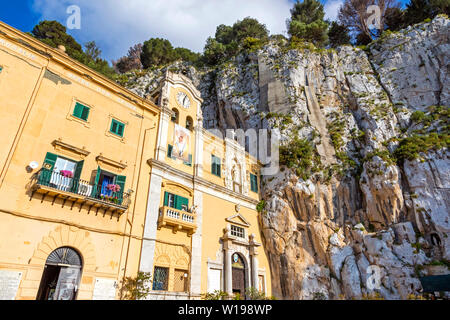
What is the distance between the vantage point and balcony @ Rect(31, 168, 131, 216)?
13.1 m

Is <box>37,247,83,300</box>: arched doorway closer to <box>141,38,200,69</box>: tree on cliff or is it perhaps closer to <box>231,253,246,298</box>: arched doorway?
<box>231,253,246,298</box>: arched doorway

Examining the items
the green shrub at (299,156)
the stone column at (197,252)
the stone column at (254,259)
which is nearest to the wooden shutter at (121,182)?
the stone column at (197,252)

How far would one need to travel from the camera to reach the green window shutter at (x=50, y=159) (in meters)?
13.8

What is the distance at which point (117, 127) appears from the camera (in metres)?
17.5

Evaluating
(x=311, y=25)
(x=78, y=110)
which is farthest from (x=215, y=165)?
(x=311, y=25)

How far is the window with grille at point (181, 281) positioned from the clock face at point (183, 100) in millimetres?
12486

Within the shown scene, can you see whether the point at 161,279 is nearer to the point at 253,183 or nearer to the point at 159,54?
the point at 253,183

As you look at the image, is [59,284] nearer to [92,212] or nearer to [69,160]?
[92,212]

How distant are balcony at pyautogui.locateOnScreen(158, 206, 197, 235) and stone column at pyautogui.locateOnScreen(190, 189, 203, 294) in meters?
0.68

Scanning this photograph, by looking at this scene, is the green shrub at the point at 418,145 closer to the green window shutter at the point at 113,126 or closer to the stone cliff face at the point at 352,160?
the stone cliff face at the point at 352,160

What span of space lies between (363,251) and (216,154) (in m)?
13.3

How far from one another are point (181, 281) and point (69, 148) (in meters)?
9.87

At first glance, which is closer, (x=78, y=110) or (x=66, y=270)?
(x=66, y=270)
